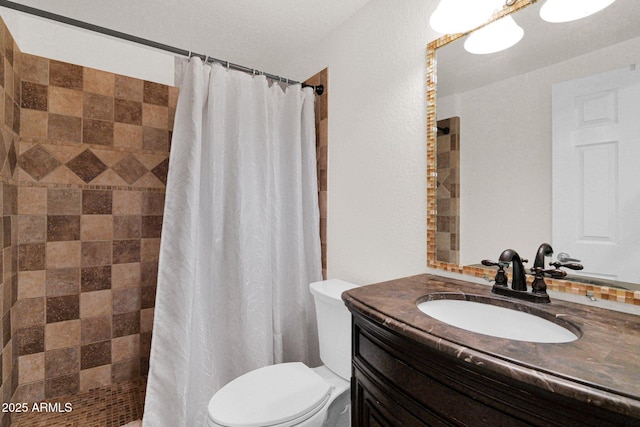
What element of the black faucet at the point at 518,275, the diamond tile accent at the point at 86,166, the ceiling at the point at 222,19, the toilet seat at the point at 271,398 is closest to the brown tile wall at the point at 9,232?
the diamond tile accent at the point at 86,166

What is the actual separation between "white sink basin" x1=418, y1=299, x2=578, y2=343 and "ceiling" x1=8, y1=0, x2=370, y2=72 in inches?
63.9

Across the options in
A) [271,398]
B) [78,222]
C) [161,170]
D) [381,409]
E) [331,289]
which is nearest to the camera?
[381,409]

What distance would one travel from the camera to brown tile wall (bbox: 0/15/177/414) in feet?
5.78

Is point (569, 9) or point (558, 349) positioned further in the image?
point (569, 9)

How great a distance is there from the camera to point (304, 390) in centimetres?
127

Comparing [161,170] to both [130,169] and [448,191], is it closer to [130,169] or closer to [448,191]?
[130,169]

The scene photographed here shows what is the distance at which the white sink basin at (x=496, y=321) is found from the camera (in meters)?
0.83

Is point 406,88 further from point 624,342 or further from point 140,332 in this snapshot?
point 140,332

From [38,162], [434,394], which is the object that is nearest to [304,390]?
[434,394]

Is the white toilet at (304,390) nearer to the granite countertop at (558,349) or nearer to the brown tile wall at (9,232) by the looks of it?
the granite countertop at (558,349)

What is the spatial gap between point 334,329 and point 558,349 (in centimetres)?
99

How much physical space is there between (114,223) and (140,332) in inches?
30.5

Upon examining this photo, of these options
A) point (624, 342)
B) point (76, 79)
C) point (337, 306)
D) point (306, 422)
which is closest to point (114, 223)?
point (76, 79)

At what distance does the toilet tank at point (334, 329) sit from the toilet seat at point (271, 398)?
116 mm
